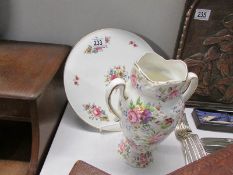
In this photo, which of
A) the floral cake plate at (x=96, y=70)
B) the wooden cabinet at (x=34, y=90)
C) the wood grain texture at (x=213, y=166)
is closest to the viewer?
the wood grain texture at (x=213, y=166)

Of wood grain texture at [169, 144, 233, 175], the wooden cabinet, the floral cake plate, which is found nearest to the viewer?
wood grain texture at [169, 144, 233, 175]

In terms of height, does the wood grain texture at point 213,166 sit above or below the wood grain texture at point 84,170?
above

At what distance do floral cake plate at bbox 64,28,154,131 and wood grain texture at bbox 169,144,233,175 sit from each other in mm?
300

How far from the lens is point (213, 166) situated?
0.56m

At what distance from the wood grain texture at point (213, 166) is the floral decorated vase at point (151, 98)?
10 cm

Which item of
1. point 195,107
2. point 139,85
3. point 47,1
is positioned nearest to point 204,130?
point 195,107

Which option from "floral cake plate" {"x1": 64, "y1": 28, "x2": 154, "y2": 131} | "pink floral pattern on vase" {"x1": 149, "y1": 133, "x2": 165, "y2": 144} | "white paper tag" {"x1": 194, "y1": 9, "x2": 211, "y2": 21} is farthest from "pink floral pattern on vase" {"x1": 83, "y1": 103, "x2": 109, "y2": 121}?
"white paper tag" {"x1": 194, "y1": 9, "x2": 211, "y2": 21}

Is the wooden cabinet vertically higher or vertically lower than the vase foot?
higher

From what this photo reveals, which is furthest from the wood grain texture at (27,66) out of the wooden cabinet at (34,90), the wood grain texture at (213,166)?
the wood grain texture at (213,166)

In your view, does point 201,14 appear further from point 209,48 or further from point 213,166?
→ point 213,166

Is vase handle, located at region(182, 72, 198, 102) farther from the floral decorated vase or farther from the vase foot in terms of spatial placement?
the vase foot

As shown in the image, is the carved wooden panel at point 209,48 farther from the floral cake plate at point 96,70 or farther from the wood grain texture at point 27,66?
the wood grain texture at point 27,66

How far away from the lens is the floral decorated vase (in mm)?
584

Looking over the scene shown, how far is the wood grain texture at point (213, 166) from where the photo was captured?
21.8 inches
